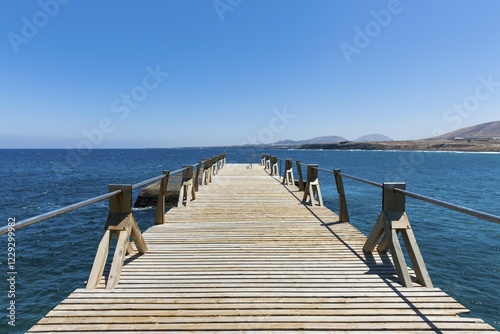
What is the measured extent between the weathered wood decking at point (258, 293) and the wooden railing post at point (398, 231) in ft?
0.57

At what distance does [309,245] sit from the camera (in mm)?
5105

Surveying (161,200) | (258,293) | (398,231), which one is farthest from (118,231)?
(398,231)

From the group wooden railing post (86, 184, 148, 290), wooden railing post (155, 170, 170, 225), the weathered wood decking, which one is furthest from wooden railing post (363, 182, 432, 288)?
wooden railing post (155, 170, 170, 225)

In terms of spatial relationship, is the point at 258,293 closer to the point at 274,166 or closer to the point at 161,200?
the point at 161,200

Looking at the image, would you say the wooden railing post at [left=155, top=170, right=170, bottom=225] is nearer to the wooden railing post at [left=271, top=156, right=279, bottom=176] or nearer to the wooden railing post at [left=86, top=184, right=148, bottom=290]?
the wooden railing post at [left=86, top=184, right=148, bottom=290]

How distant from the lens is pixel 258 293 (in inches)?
130

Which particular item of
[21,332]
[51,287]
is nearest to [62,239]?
[51,287]

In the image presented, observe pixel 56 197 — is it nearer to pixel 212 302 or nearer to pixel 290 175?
pixel 290 175

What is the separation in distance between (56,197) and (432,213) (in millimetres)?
27276

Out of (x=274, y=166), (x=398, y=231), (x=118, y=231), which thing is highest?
(x=118, y=231)

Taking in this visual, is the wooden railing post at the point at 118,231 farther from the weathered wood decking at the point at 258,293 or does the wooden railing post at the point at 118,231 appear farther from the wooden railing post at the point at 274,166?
the wooden railing post at the point at 274,166

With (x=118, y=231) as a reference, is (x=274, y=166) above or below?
below

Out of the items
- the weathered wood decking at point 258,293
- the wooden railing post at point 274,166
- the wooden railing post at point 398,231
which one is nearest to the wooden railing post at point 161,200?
the weathered wood decking at point 258,293

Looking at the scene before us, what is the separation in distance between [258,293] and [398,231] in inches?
84.9
